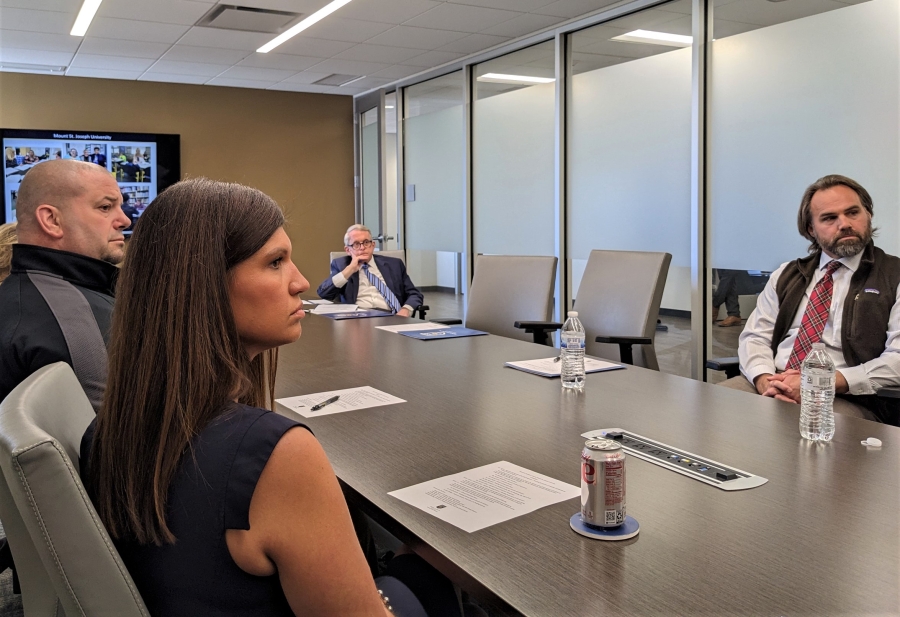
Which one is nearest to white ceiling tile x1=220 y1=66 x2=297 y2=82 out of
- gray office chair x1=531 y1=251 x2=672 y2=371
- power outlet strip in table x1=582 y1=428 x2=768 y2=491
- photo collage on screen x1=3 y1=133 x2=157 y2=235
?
photo collage on screen x1=3 y1=133 x2=157 y2=235

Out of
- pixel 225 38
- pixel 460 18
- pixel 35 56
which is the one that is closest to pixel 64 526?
pixel 460 18

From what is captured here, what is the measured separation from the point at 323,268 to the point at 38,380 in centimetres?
770

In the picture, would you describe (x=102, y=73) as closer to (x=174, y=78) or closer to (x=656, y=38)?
(x=174, y=78)

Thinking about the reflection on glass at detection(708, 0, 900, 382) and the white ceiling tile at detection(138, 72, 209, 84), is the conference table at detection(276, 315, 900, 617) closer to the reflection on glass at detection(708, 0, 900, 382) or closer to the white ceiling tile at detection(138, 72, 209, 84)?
the reflection on glass at detection(708, 0, 900, 382)

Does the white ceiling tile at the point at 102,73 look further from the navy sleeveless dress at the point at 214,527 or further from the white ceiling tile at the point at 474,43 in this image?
the navy sleeveless dress at the point at 214,527

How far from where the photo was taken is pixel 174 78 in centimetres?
759

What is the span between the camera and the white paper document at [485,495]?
1.26m

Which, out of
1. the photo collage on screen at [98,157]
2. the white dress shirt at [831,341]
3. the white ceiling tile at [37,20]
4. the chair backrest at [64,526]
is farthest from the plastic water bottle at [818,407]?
the photo collage on screen at [98,157]

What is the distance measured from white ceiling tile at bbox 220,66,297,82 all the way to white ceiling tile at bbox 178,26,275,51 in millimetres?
961

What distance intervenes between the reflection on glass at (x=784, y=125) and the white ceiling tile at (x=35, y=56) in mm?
5401

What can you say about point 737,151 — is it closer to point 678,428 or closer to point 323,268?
point 678,428

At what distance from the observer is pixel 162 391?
36.6 inches

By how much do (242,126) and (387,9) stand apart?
3.69 m

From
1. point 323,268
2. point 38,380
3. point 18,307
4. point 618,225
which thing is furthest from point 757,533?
point 323,268
